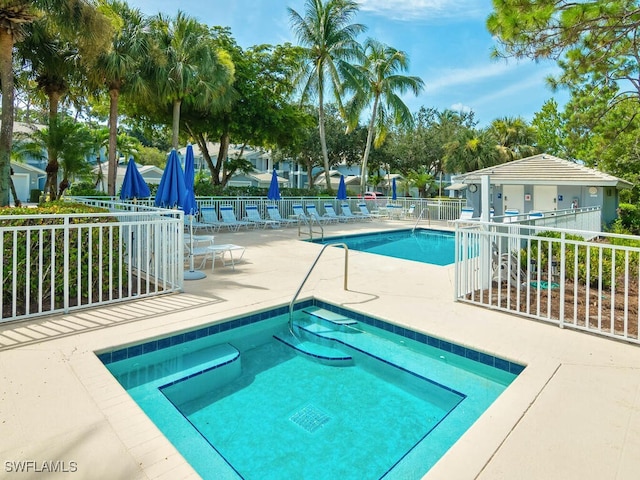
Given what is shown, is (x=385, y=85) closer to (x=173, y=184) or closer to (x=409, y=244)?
(x=409, y=244)

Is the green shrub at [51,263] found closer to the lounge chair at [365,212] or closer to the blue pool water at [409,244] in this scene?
the blue pool water at [409,244]

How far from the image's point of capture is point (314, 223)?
17.0 metres

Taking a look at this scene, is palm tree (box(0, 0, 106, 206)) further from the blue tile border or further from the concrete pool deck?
the blue tile border

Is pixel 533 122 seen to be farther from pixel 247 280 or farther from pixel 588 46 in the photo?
pixel 247 280

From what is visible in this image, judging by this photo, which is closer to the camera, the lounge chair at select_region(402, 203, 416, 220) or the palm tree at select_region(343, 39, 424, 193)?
the lounge chair at select_region(402, 203, 416, 220)

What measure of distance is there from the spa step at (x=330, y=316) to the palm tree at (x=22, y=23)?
365 inches

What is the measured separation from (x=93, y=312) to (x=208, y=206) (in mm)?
10318

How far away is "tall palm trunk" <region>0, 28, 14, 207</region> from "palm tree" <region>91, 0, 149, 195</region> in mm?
3190

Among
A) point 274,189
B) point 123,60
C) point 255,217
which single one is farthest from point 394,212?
point 123,60

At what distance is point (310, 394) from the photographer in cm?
375

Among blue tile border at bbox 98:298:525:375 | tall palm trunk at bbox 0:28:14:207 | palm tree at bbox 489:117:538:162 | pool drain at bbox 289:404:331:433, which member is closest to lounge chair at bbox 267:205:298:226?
tall palm trunk at bbox 0:28:14:207

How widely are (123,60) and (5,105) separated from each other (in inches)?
176

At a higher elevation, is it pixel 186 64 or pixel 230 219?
pixel 186 64
